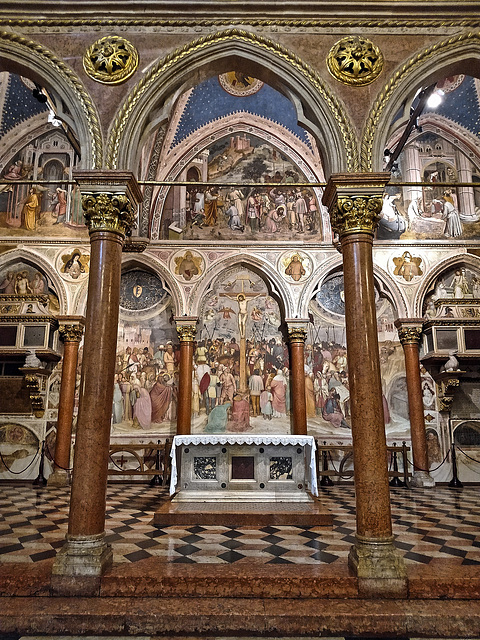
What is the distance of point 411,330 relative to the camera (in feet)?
46.6

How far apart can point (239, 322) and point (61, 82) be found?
936 centimetres

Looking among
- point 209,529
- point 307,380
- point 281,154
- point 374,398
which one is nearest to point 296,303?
point 307,380

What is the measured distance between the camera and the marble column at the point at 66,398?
13.3 metres

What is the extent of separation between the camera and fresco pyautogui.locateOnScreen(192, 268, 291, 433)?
1430cm

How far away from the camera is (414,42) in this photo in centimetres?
668

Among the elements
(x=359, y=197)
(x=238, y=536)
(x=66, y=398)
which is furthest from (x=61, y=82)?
(x=66, y=398)

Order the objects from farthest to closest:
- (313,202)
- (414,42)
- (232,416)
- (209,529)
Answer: (313,202), (232,416), (209,529), (414,42)

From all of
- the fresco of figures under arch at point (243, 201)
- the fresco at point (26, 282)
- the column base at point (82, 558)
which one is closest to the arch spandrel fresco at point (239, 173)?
the fresco of figures under arch at point (243, 201)

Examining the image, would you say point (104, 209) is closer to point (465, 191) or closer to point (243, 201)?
point (243, 201)

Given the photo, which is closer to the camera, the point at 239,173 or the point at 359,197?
the point at 359,197

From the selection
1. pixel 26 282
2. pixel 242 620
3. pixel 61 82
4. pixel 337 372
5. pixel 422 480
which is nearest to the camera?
pixel 242 620

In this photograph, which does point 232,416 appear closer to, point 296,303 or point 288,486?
point 296,303

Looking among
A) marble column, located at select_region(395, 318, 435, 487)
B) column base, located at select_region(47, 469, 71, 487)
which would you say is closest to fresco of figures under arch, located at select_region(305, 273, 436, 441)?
marble column, located at select_region(395, 318, 435, 487)

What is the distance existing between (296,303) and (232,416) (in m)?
3.72
